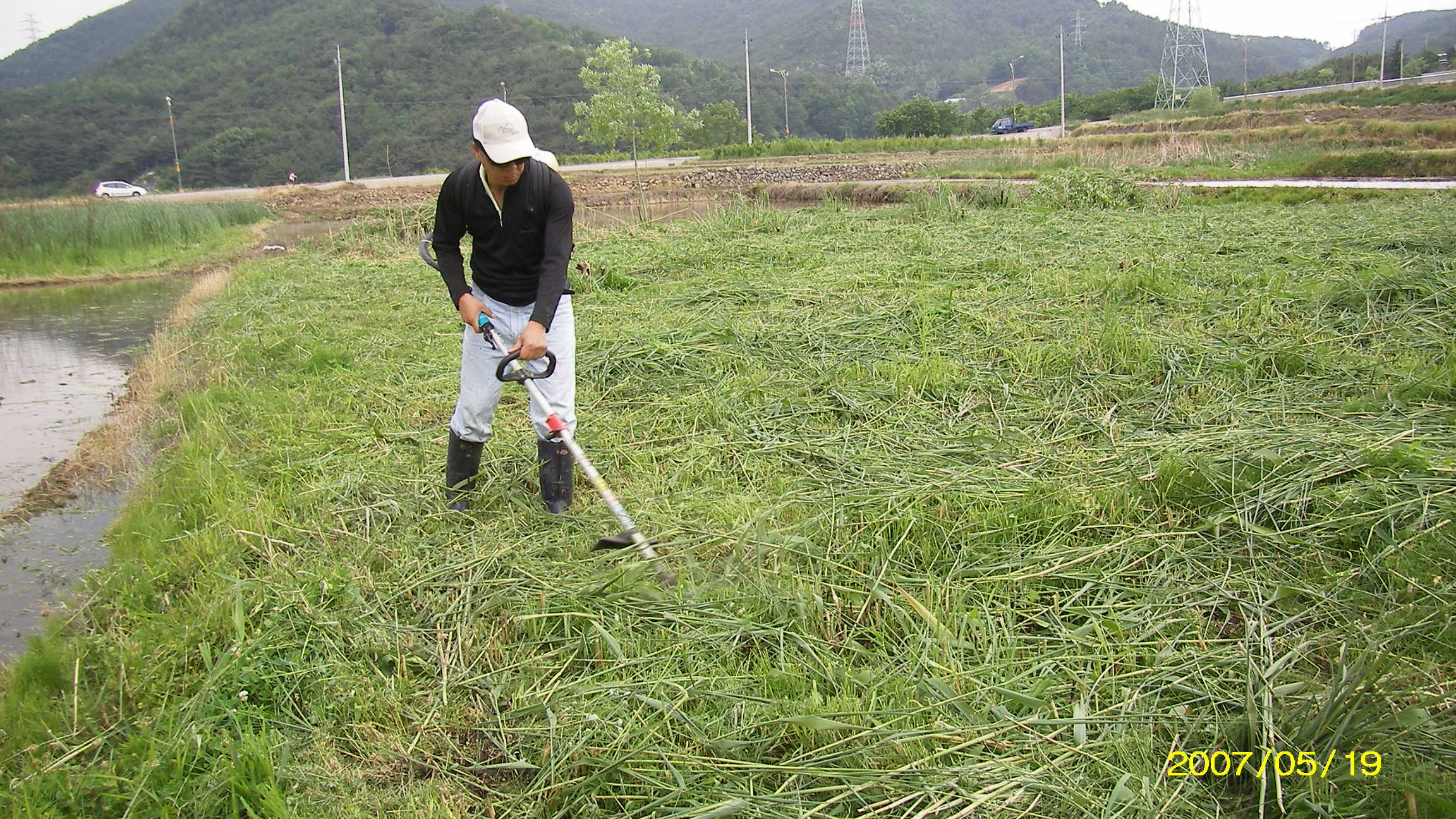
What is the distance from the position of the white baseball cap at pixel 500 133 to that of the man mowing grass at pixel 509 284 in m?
0.01

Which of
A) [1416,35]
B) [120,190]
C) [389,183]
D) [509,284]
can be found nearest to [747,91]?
[389,183]

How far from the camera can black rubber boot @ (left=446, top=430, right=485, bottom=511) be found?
3.36 meters

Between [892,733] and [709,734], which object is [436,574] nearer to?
[709,734]

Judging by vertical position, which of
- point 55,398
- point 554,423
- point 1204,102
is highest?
point 1204,102

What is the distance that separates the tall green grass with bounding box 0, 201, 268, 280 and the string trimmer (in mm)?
13786

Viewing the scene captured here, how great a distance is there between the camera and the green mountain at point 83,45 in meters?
84.6

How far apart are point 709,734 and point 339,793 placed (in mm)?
850

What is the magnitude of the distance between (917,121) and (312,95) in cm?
3631

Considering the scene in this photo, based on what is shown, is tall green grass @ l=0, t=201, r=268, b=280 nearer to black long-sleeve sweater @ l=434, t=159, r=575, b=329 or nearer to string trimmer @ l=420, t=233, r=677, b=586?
black long-sleeve sweater @ l=434, t=159, r=575, b=329

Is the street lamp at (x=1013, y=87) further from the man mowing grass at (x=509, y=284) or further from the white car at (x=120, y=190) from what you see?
the man mowing grass at (x=509, y=284)

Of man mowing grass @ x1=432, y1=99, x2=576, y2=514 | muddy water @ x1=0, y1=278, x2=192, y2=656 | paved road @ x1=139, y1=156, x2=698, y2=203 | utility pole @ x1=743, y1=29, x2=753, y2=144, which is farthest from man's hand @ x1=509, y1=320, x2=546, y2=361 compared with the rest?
utility pole @ x1=743, y1=29, x2=753, y2=144

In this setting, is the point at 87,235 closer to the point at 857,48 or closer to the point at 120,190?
the point at 120,190
